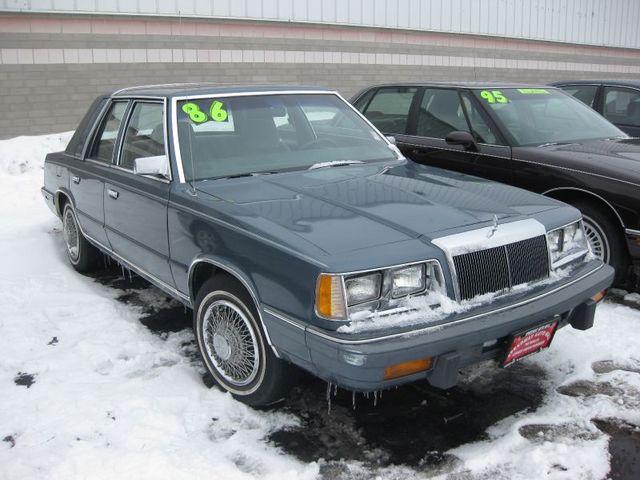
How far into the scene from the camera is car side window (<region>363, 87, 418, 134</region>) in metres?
6.39

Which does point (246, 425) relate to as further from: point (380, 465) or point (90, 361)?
point (90, 361)

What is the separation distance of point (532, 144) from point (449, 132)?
2.67 ft

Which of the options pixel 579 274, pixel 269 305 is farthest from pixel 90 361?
pixel 579 274

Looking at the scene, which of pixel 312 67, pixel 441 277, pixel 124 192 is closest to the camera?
pixel 441 277

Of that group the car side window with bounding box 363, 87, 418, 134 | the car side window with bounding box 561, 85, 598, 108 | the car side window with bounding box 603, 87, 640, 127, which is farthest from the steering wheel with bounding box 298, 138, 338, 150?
the car side window with bounding box 603, 87, 640, 127

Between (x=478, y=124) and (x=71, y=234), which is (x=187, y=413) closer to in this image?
(x=71, y=234)

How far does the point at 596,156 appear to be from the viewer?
16.4 ft

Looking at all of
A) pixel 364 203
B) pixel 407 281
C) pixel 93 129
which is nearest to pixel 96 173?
pixel 93 129

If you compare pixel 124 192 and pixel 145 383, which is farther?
pixel 124 192

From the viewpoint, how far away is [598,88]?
7.62 m

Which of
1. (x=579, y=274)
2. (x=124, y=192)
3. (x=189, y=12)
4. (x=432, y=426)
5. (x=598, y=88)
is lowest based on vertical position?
(x=432, y=426)

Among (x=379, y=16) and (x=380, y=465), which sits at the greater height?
(x=379, y=16)

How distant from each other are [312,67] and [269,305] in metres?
10.6

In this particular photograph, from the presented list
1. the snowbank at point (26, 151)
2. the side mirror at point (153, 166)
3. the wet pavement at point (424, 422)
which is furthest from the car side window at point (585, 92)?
the snowbank at point (26, 151)
